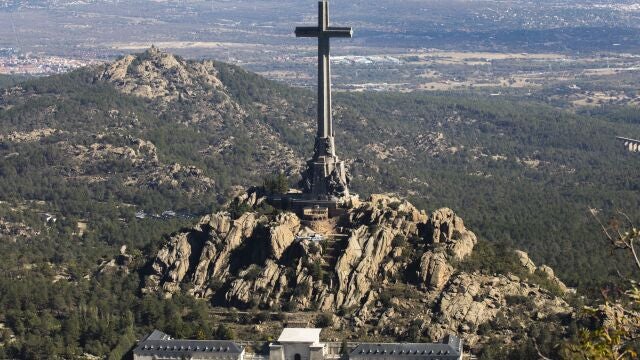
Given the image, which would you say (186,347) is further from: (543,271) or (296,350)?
(543,271)

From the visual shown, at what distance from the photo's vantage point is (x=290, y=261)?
435ft

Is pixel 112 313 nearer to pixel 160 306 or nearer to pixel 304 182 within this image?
pixel 160 306

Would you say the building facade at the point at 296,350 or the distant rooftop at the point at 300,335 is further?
the distant rooftop at the point at 300,335

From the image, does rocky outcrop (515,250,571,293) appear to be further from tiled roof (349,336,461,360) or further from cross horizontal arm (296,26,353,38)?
cross horizontal arm (296,26,353,38)

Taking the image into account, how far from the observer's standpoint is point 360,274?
427ft

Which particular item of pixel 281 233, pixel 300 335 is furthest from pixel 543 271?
pixel 300 335

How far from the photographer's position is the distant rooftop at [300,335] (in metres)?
117

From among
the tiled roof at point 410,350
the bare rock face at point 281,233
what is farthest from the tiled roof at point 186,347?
the bare rock face at point 281,233

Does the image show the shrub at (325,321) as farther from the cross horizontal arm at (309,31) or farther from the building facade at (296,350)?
the cross horizontal arm at (309,31)

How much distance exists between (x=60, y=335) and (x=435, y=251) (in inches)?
1375

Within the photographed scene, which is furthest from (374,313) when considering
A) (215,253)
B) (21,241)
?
(21,241)

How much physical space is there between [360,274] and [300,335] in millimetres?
13617

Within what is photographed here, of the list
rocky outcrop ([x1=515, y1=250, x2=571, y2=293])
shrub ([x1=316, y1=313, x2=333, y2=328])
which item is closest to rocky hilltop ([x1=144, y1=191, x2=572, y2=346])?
rocky outcrop ([x1=515, y1=250, x2=571, y2=293])

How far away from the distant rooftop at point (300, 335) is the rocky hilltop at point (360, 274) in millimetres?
6285
